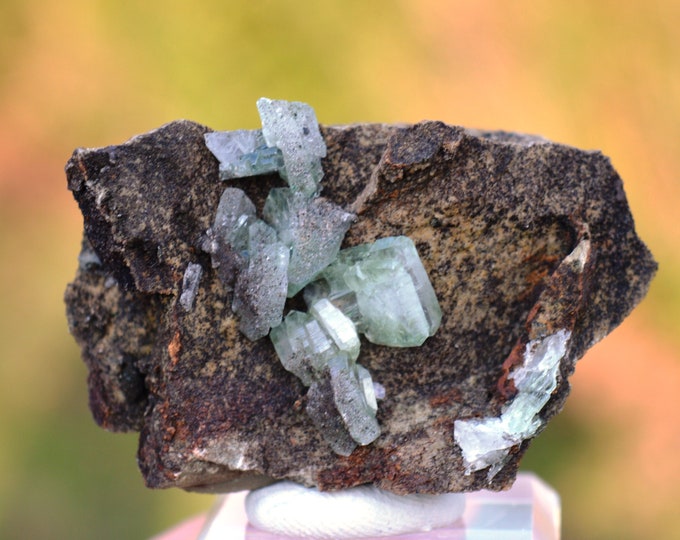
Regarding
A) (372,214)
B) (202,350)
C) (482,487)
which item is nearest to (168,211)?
(202,350)

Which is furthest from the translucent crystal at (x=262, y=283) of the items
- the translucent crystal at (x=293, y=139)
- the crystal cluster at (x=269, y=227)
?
the translucent crystal at (x=293, y=139)

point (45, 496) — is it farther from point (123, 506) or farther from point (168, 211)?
point (168, 211)

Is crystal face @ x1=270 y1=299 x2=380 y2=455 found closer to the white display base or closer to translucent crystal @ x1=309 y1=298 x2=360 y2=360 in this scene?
translucent crystal @ x1=309 y1=298 x2=360 y2=360

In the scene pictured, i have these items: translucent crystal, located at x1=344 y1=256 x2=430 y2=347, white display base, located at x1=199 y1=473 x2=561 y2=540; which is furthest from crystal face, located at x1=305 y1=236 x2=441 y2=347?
white display base, located at x1=199 y1=473 x2=561 y2=540

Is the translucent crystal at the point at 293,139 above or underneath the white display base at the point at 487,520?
above

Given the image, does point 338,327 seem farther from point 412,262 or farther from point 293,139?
point 293,139

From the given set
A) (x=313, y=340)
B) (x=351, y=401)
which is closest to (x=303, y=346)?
(x=313, y=340)

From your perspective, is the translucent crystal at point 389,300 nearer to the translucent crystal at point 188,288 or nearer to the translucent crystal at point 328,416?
the translucent crystal at point 328,416
